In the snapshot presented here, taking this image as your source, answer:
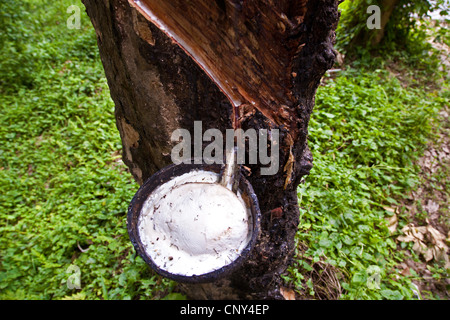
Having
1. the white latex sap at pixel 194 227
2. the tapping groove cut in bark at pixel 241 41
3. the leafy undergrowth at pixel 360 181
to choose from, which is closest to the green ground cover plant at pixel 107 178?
the leafy undergrowth at pixel 360 181

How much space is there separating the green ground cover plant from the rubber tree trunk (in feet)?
3.14

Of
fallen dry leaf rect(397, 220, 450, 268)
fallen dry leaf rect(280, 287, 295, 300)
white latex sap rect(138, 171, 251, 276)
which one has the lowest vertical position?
fallen dry leaf rect(280, 287, 295, 300)

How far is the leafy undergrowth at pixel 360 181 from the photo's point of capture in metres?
A: 1.91

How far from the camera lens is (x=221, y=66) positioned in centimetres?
106

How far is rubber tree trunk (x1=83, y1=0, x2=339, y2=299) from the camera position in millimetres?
962

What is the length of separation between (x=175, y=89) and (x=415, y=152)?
8.42 feet

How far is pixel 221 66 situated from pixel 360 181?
1902mm

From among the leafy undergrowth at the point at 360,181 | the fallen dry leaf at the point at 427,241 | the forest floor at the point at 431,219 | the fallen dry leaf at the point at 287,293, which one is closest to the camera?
the fallen dry leaf at the point at 287,293

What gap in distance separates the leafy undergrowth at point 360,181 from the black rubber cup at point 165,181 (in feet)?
3.45

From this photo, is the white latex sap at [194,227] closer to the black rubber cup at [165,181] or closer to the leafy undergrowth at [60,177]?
the black rubber cup at [165,181]

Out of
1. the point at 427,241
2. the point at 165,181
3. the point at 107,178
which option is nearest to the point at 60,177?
the point at 107,178

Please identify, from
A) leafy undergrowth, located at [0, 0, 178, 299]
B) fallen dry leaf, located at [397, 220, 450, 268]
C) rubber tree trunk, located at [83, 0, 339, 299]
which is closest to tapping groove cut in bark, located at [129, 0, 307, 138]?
rubber tree trunk, located at [83, 0, 339, 299]

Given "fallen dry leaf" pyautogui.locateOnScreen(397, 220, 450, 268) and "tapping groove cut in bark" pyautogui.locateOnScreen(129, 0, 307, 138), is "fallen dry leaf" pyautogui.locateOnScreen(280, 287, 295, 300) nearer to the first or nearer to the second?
"fallen dry leaf" pyautogui.locateOnScreen(397, 220, 450, 268)

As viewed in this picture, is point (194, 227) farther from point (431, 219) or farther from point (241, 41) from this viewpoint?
point (431, 219)
